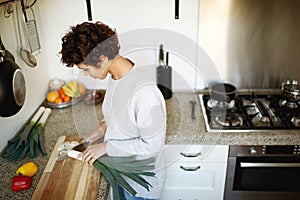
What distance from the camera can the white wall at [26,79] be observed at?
122 centimetres

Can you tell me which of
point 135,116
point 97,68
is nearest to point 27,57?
point 97,68

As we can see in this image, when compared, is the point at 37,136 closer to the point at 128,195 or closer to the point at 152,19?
the point at 128,195

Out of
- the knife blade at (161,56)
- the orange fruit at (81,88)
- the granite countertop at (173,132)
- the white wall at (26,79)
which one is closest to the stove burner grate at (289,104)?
the granite countertop at (173,132)

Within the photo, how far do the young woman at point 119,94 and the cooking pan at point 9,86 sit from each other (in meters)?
0.25

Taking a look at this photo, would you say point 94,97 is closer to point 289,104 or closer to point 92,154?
point 92,154

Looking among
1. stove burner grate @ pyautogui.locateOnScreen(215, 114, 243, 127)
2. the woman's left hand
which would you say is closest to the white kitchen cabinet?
stove burner grate @ pyautogui.locateOnScreen(215, 114, 243, 127)

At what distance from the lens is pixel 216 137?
1320 mm

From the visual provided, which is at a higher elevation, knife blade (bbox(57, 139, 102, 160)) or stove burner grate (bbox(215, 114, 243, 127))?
stove burner grate (bbox(215, 114, 243, 127))

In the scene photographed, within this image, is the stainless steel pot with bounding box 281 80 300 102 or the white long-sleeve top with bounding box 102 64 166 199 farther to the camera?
the stainless steel pot with bounding box 281 80 300 102

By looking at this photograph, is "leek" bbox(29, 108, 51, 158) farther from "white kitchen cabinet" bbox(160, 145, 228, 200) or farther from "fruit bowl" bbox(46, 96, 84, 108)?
"white kitchen cabinet" bbox(160, 145, 228, 200)

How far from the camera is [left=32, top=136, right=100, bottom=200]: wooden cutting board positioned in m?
0.96

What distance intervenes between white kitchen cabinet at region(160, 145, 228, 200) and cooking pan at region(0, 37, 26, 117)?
2.28 feet

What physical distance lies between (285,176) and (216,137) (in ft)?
1.40

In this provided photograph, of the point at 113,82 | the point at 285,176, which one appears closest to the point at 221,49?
the point at 285,176
